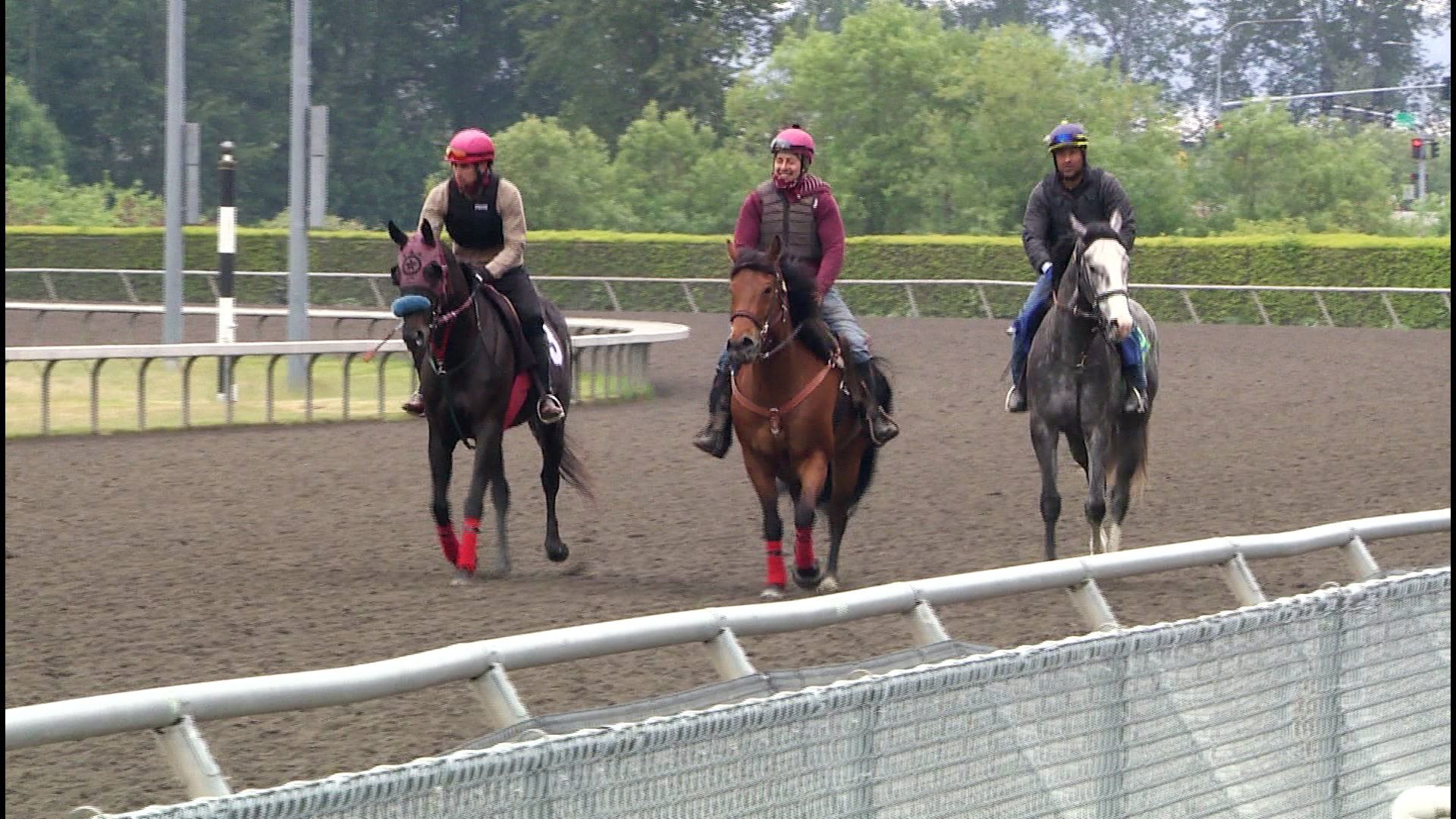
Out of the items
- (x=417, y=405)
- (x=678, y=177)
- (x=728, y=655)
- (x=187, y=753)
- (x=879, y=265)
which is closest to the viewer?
(x=187, y=753)

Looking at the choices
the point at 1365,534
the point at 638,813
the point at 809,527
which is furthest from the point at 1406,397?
the point at 638,813

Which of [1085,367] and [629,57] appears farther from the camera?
[629,57]

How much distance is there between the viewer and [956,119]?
5062cm

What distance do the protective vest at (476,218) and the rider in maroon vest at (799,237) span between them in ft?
4.45

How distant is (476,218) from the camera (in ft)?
35.3

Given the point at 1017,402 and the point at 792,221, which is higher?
the point at 792,221

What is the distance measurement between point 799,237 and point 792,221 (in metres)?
0.07

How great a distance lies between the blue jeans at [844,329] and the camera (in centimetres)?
999

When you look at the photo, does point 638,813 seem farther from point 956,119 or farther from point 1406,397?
point 956,119

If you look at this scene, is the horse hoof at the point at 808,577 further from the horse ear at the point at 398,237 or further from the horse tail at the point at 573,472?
the horse ear at the point at 398,237

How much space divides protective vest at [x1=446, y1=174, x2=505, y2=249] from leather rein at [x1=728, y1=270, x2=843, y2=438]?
5.55 ft

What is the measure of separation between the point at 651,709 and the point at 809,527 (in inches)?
241

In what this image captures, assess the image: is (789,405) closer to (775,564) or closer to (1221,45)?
(775,564)

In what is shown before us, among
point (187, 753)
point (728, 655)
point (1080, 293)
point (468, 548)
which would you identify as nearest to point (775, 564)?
point (468, 548)
